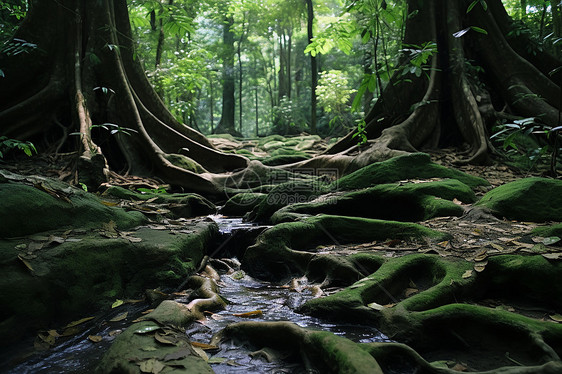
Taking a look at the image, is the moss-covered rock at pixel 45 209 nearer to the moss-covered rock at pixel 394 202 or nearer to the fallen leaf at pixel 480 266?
the moss-covered rock at pixel 394 202

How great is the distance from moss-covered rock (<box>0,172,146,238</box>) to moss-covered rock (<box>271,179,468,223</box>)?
2.40 metres

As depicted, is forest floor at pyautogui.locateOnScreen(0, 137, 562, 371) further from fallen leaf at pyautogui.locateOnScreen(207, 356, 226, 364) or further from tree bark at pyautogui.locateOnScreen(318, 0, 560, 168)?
tree bark at pyautogui.locateOnScreen(318, 0, 560, 168)

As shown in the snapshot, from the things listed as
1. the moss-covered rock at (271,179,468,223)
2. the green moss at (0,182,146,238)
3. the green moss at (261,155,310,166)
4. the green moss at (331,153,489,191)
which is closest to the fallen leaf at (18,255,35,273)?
the green moss at (0,182,146,238)

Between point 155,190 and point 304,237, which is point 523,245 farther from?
point 155,190

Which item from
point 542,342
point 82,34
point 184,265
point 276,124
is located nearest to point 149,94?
point 82,34

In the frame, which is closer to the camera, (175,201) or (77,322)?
(77,322)

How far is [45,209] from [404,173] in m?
5.10

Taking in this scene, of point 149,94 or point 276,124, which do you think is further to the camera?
point 276,124

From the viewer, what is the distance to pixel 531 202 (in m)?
4.38

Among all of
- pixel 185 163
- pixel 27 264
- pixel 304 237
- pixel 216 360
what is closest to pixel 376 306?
pixel 216 360

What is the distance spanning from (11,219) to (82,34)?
6.70 meters

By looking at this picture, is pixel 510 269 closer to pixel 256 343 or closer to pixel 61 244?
pixel 256 343

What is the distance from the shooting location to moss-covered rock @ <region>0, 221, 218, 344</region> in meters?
2.66

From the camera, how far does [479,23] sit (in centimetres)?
906
